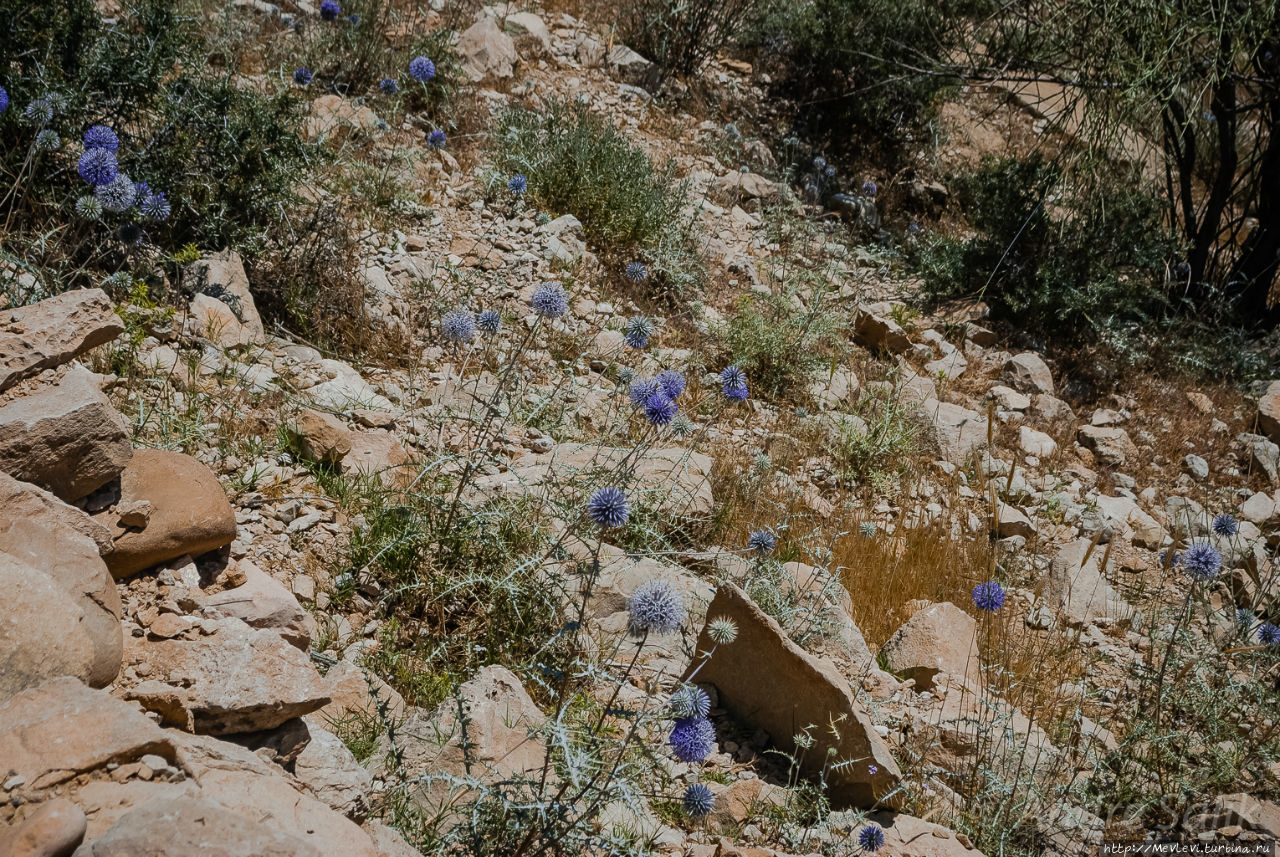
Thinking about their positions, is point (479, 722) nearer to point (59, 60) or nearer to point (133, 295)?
point (133, 295)

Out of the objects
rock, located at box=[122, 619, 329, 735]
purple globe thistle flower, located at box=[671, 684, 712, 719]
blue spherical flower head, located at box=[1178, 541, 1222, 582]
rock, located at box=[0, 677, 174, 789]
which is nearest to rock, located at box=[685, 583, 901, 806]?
purple globe thistle flower, located at box=[671, 684, 712, 719]

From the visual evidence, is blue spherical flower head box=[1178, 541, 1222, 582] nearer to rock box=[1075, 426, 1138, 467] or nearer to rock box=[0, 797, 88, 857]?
rock box=[1075, 426, 1138, 467]

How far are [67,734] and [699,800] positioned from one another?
4.90 ft

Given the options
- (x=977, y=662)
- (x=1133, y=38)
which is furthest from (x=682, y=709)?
(x=1133, y=38)

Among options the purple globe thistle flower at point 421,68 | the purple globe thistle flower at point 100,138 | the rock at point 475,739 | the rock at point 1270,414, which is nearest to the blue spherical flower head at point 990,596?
the rock at point 475,739

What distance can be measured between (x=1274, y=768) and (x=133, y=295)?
5041mm

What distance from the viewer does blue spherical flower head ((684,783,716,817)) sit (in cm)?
229

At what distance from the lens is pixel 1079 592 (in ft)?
14.1

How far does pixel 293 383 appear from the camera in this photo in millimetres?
3768

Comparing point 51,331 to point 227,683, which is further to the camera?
point 51,331

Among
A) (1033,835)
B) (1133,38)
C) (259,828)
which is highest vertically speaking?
(1133,38)

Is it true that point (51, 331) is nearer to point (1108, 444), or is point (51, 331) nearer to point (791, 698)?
point (791, 698)

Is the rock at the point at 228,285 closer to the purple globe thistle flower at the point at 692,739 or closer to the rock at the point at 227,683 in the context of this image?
the rock at the point at 227,683

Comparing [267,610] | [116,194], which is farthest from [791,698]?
[116,194]
